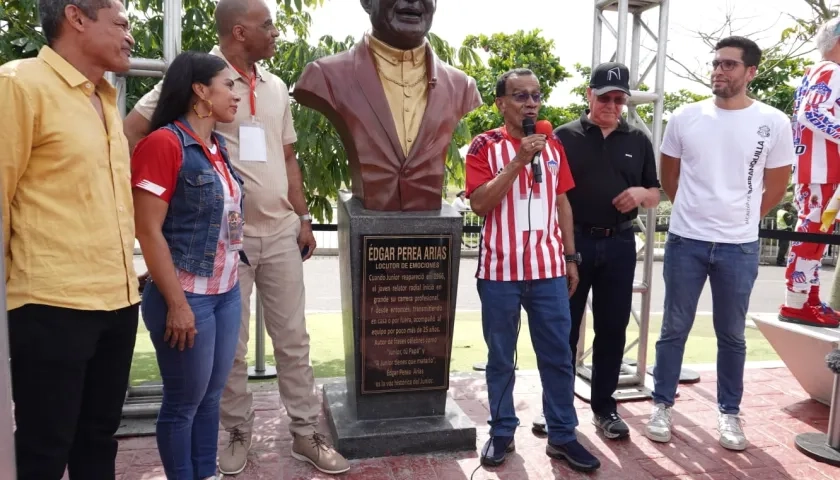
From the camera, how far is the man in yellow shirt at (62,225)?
1689mm

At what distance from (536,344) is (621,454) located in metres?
0.76

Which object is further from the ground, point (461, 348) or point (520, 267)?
point (520, 267)

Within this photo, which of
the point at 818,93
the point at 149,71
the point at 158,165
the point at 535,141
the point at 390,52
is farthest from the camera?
the point at 818,93

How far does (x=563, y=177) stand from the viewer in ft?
9.93

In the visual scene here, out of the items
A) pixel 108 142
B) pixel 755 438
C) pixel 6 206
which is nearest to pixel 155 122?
pixel 108 142

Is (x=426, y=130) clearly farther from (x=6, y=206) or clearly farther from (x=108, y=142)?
(x=6, y=206)

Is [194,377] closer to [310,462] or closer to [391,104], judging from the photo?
[310,462]

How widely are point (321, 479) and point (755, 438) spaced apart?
230cm

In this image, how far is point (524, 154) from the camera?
2611mm

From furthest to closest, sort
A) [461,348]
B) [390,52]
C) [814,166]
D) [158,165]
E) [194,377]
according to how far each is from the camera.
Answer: [461,348], [814,166], [390,52], [194,377], [158,165]

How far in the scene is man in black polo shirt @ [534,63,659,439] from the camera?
315cm

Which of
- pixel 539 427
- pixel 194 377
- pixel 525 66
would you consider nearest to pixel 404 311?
pixel 539 427

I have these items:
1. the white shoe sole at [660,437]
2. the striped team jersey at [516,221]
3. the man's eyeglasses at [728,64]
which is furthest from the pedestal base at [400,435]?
the man's eyeglasses at [728,64]

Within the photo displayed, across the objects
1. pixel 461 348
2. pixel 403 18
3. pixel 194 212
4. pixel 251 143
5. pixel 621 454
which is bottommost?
pixel 461 348
